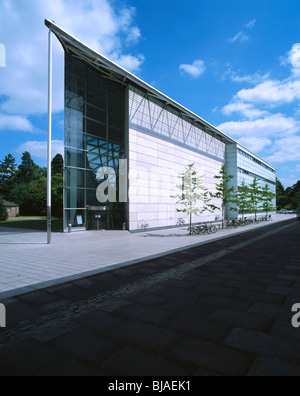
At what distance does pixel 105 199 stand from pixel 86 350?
2168 centimetres

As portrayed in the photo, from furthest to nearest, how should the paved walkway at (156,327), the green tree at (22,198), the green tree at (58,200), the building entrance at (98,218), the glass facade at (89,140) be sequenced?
the green tree at (22,198), the green tree at (58,200), the building entrance at (98,218), the glass facade at (89,140), the paved walkway at (156,327)

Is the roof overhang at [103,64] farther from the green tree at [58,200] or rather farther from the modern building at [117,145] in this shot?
the green tree at [58,200]

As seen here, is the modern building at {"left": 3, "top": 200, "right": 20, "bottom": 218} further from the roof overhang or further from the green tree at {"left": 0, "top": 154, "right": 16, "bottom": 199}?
the roof overhang

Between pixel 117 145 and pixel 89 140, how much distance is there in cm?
363

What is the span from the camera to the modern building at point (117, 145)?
21688 millimetres

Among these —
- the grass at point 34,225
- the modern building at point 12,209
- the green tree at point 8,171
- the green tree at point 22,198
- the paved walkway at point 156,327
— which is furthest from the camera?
the green tree at point 8,171

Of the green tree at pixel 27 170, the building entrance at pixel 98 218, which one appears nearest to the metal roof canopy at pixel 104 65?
the building entrance at pixel 98 218

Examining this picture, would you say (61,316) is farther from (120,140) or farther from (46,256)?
(120,140)

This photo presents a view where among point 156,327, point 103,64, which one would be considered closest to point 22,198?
point 103,64

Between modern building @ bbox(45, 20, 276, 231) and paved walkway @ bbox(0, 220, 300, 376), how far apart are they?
16.0 metres

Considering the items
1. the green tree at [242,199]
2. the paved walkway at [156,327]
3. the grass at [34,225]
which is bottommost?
the grass at [34,225]

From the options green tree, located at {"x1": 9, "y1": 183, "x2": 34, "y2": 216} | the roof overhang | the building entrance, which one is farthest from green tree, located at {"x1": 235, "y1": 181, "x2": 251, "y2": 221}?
green tree, located at {"x1": 9, "y1": 183, "x2": 34, "y2": 216}
